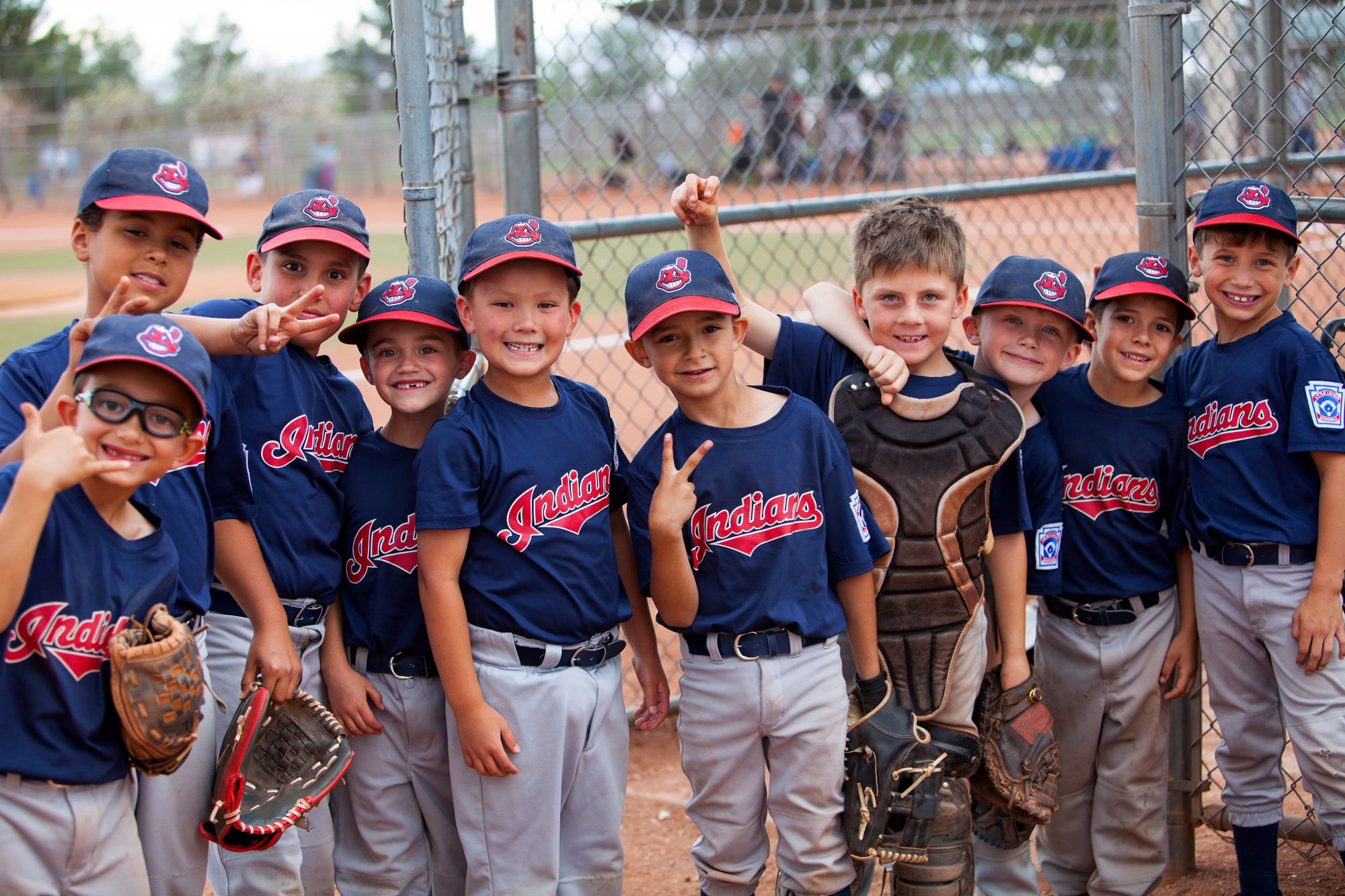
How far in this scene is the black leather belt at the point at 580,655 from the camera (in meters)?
2.19

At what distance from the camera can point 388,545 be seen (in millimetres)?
2297

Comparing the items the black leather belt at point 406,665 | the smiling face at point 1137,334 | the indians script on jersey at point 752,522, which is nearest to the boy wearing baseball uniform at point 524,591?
the black leather belt at point 406,665

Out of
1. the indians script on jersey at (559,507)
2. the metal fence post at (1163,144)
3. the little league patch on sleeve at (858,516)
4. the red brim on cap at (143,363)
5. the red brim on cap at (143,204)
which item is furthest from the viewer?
the metal fence post at (1163,144)

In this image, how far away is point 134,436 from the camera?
67.1 inches

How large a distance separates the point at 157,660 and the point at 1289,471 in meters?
2.35

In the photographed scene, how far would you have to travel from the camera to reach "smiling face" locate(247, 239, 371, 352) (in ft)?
7.64

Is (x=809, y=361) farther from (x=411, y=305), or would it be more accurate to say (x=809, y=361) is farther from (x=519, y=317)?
(x=411, y=305)

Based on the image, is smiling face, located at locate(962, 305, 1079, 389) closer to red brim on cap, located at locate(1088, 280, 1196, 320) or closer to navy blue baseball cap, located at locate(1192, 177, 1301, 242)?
red brim on cap, located at locate(1088, 280, 1196, 320)

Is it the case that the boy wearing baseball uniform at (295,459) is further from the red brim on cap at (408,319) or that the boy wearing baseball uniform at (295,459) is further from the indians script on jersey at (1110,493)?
the indians script on jersey at (1110,493)

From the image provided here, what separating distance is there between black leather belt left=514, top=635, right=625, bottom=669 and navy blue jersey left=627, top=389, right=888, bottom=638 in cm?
15

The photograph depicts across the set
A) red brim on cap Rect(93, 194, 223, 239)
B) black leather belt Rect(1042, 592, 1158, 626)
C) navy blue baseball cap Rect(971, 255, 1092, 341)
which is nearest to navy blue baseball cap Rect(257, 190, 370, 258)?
red brim on cap Rect(93, 194, 223, 239)

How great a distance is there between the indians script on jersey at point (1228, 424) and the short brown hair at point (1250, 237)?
0.37 metres

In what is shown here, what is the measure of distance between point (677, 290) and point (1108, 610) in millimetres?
1317

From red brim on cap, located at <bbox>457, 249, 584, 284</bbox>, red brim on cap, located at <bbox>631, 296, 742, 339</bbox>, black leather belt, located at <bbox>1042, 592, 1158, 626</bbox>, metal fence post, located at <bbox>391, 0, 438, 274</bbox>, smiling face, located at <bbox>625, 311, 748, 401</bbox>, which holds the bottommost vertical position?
black leather belt, located at <bbox>1042, 592, 1158, 626</bbox>
